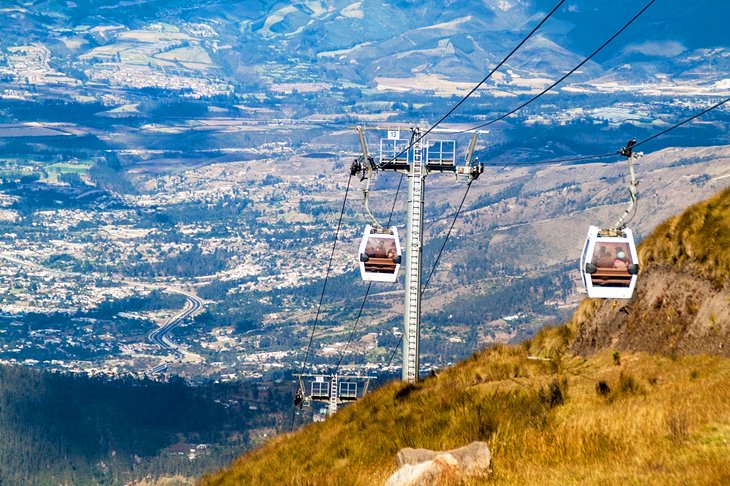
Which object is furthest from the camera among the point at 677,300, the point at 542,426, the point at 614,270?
the point at 677,300

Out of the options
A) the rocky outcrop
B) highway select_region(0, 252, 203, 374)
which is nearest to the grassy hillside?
the rocky outcrop

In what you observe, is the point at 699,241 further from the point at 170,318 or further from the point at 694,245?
the point at 170,318

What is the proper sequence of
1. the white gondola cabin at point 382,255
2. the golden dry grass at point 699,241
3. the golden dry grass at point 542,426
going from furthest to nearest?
the white gondola cabin at point 382,255 → the golden dry grass at point 699,241 → the golden dry grass at point 542,426

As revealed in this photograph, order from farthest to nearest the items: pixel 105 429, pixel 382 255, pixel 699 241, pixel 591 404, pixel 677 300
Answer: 1. pixel 105 429
2. pixel 382 255
3. pixel 699 241
4. pixel 677 300
5. pixel 591 404

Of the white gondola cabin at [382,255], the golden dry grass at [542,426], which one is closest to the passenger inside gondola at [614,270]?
the golden dry grass at [542,426]

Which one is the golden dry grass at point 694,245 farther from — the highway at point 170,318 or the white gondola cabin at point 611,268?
the highway at point 170,318

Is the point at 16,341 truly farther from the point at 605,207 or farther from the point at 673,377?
the point at 673,377

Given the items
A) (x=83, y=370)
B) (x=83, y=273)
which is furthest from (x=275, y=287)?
(x=83, y=370)

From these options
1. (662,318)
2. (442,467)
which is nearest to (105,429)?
(662,318)
